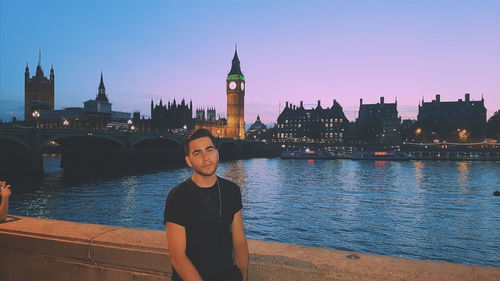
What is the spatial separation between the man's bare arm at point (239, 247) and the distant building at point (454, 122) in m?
127

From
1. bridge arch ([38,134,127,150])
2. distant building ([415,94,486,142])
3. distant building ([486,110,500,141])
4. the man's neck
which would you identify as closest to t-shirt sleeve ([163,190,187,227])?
the man's neck

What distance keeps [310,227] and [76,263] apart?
1845 cm

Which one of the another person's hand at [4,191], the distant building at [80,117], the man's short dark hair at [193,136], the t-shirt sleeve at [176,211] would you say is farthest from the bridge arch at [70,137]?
the distant building at [80,117]

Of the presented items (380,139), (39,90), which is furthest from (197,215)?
(39,90)

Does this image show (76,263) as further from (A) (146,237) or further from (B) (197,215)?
(B) (197,215)

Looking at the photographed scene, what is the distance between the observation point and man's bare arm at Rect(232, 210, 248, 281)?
284cm

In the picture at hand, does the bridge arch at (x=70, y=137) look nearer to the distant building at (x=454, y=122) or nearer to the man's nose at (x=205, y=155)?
the man's nose at (x=205, y=155)

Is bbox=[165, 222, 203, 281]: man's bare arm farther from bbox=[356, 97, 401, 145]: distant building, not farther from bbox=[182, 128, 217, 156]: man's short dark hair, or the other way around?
bbox=[356, 97, 401, 145]: distant building

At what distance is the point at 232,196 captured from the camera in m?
2.86

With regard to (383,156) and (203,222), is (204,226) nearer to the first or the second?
(203,222)

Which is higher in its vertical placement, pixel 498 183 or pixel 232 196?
pixel 232 196

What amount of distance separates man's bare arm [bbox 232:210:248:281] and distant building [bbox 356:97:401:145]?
131021mm

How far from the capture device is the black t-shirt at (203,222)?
8.77 feet

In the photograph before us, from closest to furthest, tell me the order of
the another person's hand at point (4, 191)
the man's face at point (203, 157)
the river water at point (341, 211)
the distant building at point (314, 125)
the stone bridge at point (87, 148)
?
the man's face at point (203, 157) → the another person's hand at point (4, 191) → the river water at point (341, 211) → the stone bridge at point (87, 148) → the distant building at point (314, 125)
